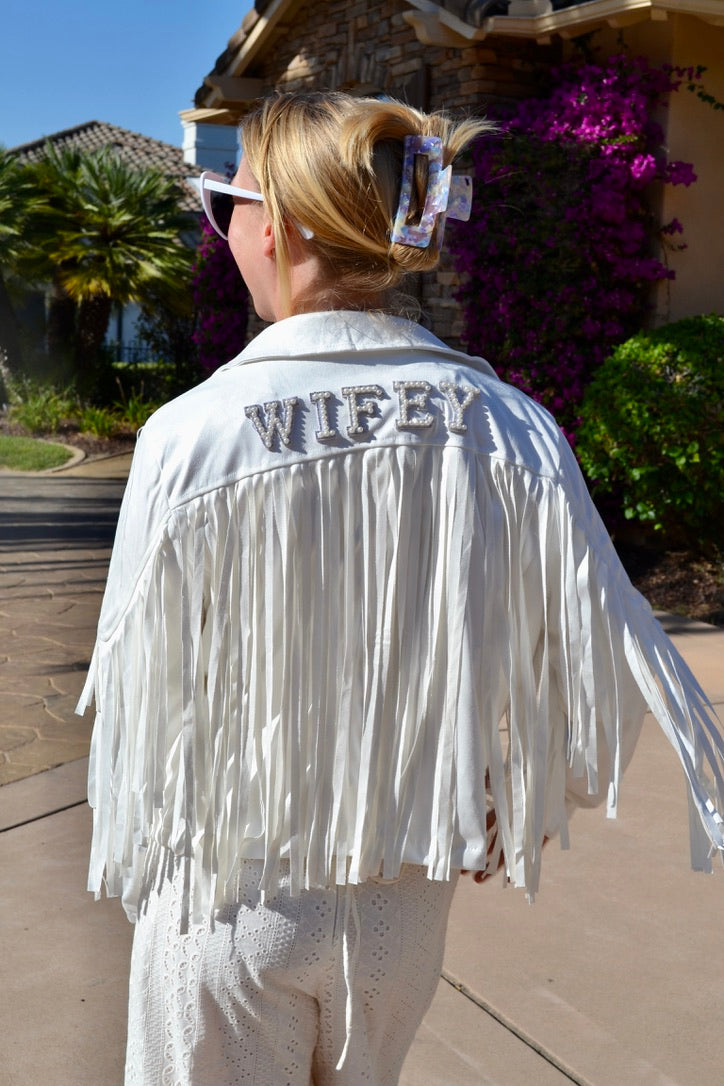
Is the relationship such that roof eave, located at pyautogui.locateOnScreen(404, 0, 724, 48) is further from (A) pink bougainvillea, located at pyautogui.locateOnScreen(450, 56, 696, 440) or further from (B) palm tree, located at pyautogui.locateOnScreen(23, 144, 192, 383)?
(B) palm tree, located at pyautogui.locateOnScreen(23, 144, 192, 383)

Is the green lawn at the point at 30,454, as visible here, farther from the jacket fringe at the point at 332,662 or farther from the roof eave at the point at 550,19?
the jacket fringe at the point at 332,662

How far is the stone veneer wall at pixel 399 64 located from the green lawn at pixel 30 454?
3.70 m

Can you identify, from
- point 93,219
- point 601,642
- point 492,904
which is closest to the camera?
point 601,642

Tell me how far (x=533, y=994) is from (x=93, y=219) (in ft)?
36.9

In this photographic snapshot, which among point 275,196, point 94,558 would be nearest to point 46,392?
point 94,558

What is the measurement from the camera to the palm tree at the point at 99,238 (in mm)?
11406

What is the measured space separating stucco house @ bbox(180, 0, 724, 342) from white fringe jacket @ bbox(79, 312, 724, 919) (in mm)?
7039

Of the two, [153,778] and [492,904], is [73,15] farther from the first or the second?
[153,778]

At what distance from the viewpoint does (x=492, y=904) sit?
3553 millimetres

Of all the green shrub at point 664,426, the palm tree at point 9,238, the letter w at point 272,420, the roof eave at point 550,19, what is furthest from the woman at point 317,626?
the palm tree at point 9,238

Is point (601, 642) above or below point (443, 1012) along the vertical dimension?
above

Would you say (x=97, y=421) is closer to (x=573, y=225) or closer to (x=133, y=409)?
(x=133, y=409)

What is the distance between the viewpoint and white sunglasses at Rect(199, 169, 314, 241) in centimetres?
153

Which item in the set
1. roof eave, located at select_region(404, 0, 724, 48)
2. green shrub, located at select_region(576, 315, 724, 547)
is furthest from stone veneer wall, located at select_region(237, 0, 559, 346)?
green shrub, located at select_region(576, 315, 724, 547)
